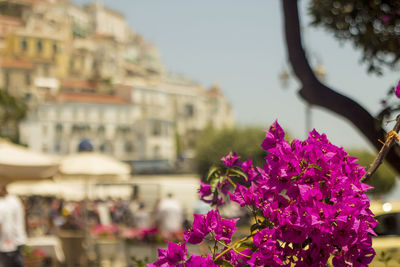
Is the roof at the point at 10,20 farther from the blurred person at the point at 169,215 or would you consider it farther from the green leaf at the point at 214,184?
the green leaf at the point at 214,184

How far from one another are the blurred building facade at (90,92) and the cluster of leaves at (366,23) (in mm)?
84730

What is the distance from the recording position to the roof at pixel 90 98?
101875mm

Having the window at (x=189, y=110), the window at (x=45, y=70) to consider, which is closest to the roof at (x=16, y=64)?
the window at (x=45, y=70)

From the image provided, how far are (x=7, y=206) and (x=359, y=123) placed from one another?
5.33m

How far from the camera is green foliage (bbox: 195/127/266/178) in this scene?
74562mm

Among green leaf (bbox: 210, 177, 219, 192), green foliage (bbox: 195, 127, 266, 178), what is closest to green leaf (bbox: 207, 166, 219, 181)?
green leaf (bbox: 210, 177, 219, 192)

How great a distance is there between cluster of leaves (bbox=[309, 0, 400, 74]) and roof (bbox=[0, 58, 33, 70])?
338 ft

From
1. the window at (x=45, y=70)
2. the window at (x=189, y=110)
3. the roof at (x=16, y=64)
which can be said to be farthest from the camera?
the window at (x=189, y=110)

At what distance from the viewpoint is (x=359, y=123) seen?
4000 millimetres

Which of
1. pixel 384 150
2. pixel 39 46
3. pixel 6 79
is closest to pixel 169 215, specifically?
pixel 384 150

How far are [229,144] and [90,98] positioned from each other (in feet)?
116

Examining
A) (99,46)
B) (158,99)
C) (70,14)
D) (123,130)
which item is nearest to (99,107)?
(123,130)

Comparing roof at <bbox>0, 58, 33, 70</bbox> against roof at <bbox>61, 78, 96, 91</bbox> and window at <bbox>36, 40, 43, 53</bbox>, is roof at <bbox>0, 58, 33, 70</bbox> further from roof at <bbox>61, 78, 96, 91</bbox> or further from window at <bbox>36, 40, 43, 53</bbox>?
roof at <bbox>61, 78, 96, 91</bbox>

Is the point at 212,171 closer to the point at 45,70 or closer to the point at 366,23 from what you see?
the point at 366,23
